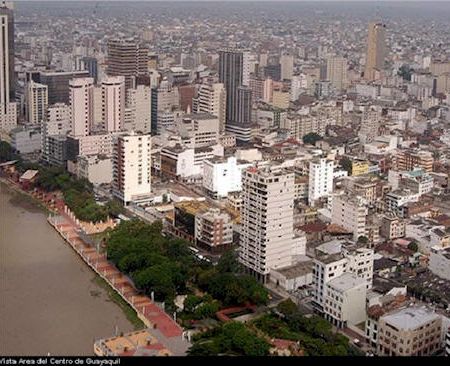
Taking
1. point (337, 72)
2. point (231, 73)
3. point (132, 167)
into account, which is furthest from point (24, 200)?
point (337, 72)

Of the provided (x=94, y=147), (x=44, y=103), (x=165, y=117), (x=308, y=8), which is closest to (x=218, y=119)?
(x=165, y=117)

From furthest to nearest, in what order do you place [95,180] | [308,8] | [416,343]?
[308,8] → [95,180] → [416,343]

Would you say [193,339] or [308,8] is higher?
[308,8]

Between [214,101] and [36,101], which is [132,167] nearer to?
[214,101]

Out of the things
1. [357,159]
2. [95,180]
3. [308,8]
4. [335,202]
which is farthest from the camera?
[308,8]

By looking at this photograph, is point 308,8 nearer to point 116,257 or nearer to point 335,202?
point 335,202

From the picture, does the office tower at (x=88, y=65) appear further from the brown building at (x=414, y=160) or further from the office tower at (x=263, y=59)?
the brown building at (x=414, y=160)

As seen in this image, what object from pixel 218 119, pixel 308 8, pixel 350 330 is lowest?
pixel 350 330

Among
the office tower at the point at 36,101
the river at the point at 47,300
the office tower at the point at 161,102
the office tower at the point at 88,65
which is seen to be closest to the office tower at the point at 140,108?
the office tower at the point at 161,102
